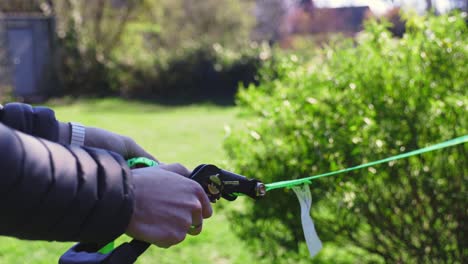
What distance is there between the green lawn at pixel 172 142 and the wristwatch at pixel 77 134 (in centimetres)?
208

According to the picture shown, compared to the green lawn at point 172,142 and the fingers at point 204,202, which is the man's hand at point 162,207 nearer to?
the fingers at point 204,202

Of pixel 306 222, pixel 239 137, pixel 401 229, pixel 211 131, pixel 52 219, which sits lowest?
pixel 211 131

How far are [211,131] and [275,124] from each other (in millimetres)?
7666

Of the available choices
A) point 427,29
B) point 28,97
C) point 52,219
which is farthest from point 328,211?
point 28,97

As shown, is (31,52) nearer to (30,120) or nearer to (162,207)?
(30,120)

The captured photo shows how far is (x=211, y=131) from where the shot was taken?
11.5 metres

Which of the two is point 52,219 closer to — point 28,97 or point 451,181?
point 451,181

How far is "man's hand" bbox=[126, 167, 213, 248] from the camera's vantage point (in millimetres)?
1320

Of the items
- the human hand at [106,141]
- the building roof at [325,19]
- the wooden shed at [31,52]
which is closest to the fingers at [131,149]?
the human hand at [106,141]

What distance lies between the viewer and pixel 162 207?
133cm

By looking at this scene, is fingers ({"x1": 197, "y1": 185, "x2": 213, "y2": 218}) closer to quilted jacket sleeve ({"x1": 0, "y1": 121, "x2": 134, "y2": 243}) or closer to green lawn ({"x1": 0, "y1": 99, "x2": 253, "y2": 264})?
quilted jacket sleeve ({"x1": 0, "y1": 121, "x2": 134, "y2": 243})

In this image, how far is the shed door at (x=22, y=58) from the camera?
637 inches

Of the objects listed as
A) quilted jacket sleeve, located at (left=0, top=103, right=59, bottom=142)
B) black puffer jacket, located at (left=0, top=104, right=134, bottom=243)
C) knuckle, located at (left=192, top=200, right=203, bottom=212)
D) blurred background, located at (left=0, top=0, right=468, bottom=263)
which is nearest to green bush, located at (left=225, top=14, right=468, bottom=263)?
blurred background, located at (left=0, top=0, right=468, bottom=263)

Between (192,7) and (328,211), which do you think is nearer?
(328,211)
